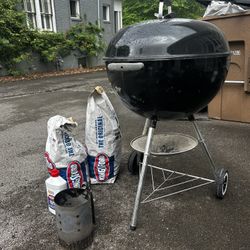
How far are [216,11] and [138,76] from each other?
2.63 m

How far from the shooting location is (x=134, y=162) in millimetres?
2668

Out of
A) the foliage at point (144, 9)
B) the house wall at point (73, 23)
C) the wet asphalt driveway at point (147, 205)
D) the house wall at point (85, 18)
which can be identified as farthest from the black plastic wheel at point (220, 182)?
the foliage at point (144, 9)

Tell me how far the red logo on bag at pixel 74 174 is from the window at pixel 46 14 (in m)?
10.4

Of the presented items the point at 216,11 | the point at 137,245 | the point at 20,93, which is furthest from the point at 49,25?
the point at 137,245

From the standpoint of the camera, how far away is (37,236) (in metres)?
1.91

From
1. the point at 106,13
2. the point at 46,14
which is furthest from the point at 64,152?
the point at 106,13

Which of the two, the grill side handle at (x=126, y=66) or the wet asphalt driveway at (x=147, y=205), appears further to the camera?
the wet asphalt driveway at (x=147, y=205)

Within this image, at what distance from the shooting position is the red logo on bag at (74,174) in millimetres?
2211

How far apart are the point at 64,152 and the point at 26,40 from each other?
8843 millimetres

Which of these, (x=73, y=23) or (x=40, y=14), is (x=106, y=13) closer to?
(x=73, y=23)

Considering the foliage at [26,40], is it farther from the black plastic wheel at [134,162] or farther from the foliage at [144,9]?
the foliage at [144,9]

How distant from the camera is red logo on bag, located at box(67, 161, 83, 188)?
7.25 ft

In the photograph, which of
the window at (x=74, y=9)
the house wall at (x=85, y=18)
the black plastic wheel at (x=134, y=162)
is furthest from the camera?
the window at (x=74, y=9)

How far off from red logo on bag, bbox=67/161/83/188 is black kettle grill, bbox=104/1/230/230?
0.57 m
